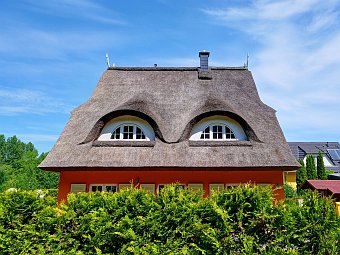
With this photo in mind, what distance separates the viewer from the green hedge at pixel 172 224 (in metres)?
5.88

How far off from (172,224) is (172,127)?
6.48m

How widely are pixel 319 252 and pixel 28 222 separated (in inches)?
261

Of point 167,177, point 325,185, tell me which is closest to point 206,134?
point 167,177

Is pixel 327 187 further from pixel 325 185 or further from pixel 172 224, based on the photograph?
pixel 172 224

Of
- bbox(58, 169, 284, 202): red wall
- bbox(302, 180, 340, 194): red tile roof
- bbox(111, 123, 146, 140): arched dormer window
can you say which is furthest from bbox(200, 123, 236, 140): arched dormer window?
bbox(302, 180, 340, 194): red tile roof

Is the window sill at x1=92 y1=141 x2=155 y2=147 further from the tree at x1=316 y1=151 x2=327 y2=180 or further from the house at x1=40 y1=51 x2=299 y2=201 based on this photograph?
the tree at x1=316 y1=151 x2=327 y2=180

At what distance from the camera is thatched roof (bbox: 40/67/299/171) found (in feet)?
36.3

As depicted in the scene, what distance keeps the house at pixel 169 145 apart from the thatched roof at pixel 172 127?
0.13 feet

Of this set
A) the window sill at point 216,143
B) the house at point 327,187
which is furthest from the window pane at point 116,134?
the house at point 327,187

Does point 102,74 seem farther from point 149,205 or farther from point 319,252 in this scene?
point 319,252

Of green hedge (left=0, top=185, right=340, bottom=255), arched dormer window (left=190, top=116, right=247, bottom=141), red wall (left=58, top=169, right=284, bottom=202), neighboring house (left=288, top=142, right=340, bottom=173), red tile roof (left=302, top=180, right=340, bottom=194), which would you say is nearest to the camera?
green hedge (left=0, top=185, right=340, bottom=255)

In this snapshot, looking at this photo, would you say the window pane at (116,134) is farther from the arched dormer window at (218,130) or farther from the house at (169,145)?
the arched dormer window at (218,130)

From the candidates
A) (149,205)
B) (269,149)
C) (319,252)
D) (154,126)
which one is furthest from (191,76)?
(319,252)

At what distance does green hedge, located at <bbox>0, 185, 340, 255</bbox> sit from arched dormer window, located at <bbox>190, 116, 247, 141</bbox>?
587 centimetres
